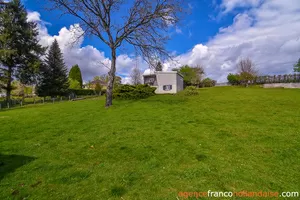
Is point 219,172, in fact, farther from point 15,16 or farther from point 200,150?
point 15,16

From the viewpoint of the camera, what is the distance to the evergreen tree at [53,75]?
990 inches

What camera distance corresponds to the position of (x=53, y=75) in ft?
86.3

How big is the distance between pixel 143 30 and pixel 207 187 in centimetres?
1171

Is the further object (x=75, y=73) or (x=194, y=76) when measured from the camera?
(x=194, y=76)

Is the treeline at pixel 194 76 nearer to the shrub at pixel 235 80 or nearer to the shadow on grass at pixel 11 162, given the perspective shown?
the shrub at pixel 235 80

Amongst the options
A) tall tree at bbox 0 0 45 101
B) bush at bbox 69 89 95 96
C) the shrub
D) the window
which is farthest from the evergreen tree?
the shrub

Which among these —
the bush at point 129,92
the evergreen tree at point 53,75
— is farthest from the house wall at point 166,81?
the evergreen tree at point 53,75

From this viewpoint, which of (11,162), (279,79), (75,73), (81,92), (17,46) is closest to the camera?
(11,162)

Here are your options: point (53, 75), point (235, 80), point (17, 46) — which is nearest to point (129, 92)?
point (53, 75)

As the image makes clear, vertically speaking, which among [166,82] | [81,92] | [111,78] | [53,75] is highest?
[53,75]

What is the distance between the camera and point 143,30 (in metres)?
12.0

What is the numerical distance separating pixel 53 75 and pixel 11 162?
86.5ft

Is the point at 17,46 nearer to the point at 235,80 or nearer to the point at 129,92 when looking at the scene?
the point at 129,92

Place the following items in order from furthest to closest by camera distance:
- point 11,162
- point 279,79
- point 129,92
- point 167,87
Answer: point 279,79 → point 167,87 → point 129,92 → point 11,162
